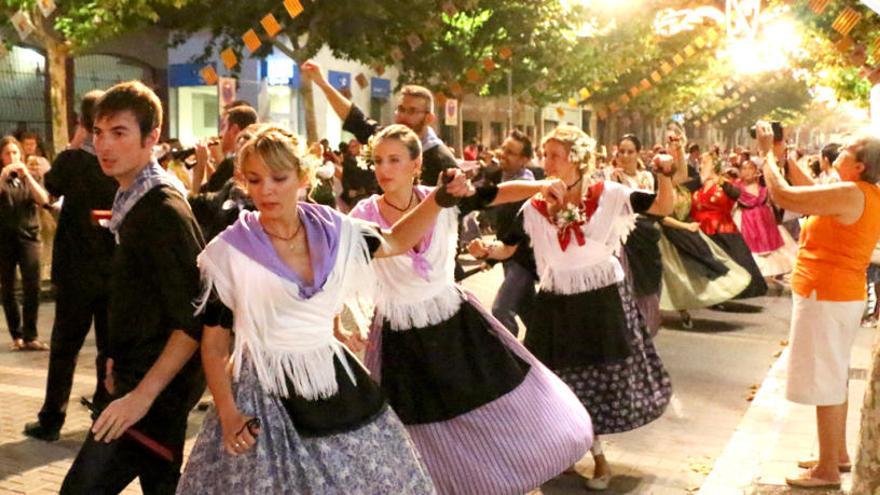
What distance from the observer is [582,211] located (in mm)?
5773

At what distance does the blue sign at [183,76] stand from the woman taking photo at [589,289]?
69.7ft

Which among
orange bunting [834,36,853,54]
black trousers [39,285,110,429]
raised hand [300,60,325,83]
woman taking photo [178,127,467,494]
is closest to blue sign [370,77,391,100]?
orange bunting [834,36,853,54]

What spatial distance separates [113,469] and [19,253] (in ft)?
21.9

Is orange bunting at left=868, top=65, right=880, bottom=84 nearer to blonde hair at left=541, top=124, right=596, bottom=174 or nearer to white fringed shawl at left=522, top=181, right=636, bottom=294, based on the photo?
white fringed shawl at left=522, top=181, right=636, bottom=294

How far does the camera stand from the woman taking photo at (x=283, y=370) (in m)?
3.22

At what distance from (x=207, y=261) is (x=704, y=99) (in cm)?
6007

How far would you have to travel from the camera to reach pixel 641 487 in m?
5.85

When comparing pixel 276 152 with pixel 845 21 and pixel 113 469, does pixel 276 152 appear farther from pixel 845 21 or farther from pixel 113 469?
pixel 845 21

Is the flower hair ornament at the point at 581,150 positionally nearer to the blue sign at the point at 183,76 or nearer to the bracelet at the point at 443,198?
the bracelet at the point at 443,198

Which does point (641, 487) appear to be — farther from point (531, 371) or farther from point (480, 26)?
point (480, 26)

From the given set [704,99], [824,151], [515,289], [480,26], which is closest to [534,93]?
[480,26]

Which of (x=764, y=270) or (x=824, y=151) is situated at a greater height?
(x=824, y=151)

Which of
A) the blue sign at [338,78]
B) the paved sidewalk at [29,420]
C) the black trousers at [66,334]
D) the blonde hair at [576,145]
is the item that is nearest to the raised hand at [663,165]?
the blonde hair at [576,145]

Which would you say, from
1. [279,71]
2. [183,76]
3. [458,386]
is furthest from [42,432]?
[279,71]
